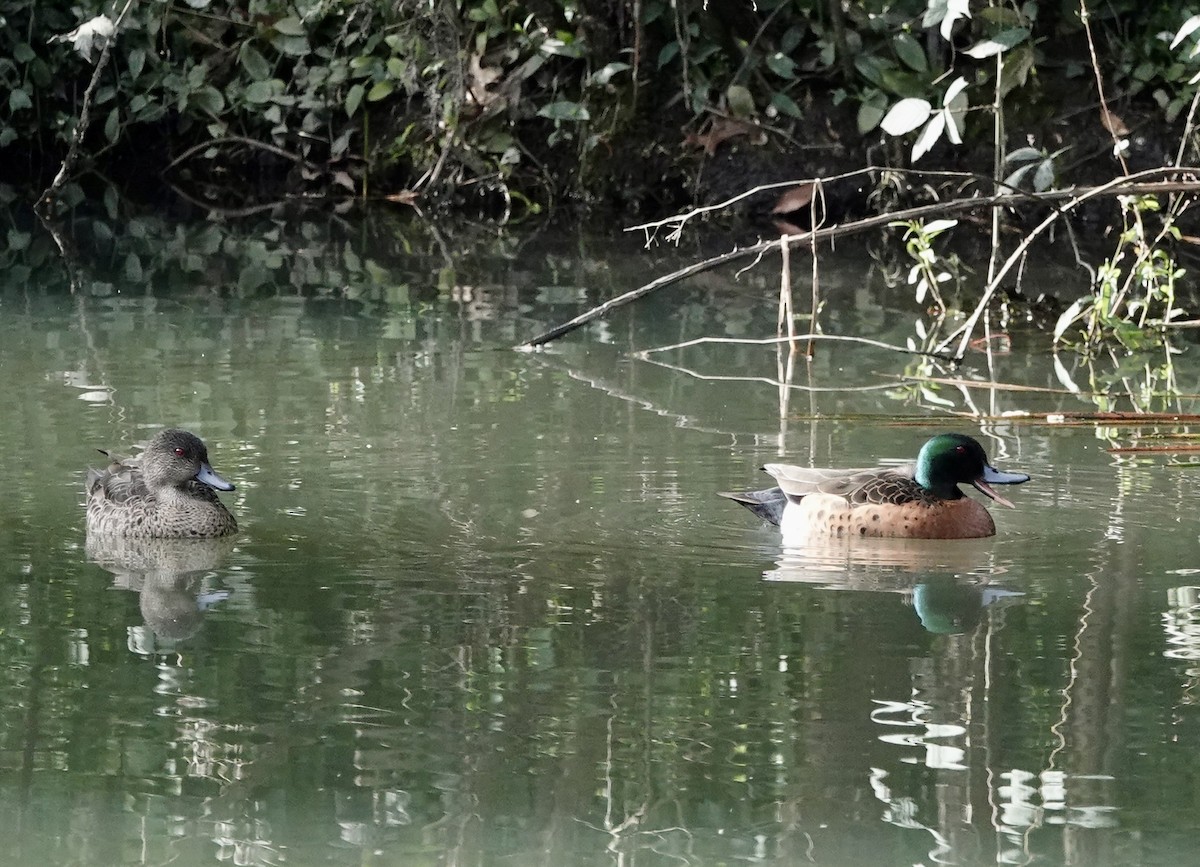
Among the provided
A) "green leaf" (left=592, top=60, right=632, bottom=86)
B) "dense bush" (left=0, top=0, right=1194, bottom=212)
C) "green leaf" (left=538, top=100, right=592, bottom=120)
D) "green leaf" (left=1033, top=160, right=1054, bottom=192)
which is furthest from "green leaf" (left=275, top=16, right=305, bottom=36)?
"green leaf" (left=1033, top=160, right=1054, bottom=192)

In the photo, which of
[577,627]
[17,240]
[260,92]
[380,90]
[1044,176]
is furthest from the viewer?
[260,92]

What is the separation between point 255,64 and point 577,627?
14.2m

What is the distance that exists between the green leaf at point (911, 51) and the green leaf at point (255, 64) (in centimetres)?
613

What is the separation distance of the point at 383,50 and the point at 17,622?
14.2m

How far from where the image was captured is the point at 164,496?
645 cm

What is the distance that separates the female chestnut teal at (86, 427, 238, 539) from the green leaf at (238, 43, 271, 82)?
490 inches

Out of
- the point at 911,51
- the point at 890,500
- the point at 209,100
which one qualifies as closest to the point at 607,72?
the point at 911,51

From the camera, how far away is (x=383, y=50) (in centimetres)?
1889

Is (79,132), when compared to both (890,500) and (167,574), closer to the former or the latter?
(167,574)

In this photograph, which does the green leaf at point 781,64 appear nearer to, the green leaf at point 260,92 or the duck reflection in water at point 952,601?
the green leaf at point 260,92

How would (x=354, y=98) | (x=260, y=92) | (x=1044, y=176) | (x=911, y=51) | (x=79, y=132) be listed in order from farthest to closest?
(x=260, y=92) → (x=354, y=98) → (x=79, y=132) → (x=911, y=51) → (x=1044, y=176)

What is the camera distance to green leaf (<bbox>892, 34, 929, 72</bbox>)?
15461 millimetres

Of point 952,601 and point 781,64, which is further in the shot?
point 781,64

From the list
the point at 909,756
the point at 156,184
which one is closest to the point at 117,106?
the point at 156,184
